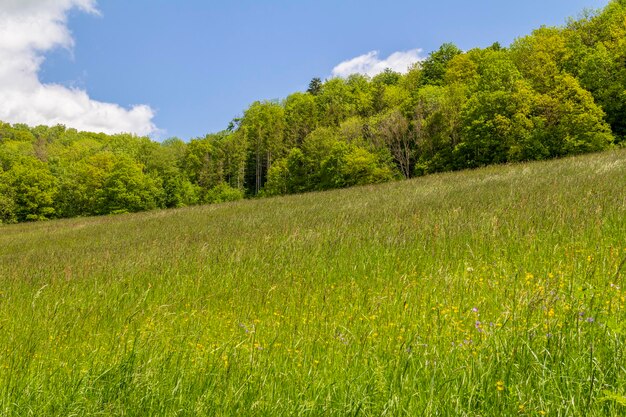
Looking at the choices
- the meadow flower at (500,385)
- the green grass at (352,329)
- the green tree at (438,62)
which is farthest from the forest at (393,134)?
the meadow flower at (500,385)

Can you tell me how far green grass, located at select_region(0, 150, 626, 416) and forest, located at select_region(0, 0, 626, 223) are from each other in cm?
2398

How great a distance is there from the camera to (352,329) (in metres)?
2.87

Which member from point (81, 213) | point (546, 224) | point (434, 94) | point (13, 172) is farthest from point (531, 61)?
point (13, 172)

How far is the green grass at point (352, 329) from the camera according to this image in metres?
1.88

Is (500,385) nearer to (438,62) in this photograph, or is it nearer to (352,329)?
(352,329)

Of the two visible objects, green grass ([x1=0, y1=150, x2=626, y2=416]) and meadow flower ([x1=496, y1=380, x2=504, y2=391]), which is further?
green grass ([x1=0, y1=150, x2=626, y2=416])

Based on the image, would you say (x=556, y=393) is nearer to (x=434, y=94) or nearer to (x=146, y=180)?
(x=434, y=94)

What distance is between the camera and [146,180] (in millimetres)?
59594

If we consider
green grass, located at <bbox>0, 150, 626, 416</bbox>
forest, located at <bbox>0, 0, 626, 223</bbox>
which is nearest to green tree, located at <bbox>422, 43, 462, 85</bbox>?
forest, located at <bbox>0, 0, 626, 223</bbox>

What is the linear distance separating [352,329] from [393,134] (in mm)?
44752

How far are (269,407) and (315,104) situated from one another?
73.0 m

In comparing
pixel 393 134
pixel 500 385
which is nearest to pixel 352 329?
pixel 500 385

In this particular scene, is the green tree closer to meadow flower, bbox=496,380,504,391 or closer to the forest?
the forest

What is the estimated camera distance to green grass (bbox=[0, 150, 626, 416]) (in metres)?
1.88
